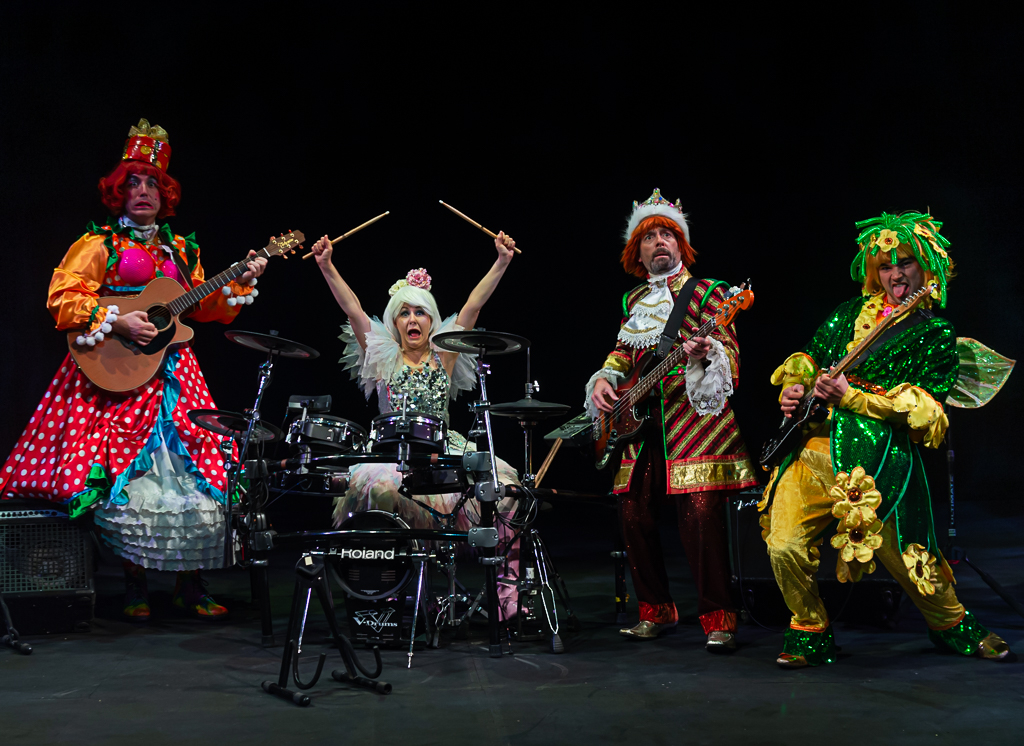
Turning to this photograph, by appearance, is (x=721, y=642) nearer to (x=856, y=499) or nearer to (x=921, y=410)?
(x=856, y=499)

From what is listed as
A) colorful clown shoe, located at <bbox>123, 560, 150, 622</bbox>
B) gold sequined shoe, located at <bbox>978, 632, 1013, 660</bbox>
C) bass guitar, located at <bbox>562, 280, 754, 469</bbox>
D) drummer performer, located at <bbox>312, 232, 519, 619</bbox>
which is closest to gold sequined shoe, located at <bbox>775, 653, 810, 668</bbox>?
gold sequined shoe, located at <bbox>978, 632, 1013, 660</bbox>

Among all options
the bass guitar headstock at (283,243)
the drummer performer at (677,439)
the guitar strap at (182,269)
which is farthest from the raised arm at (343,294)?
the drummer performer at (677,439)

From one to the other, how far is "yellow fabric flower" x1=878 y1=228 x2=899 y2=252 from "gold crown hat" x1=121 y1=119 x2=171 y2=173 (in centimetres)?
331

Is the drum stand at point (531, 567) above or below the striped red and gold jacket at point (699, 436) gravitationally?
below

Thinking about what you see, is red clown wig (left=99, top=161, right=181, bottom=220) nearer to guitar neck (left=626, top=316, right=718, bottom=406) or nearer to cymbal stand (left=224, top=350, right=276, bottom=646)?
cymbal stand (left=224, top=350, right=276, bottom=646)

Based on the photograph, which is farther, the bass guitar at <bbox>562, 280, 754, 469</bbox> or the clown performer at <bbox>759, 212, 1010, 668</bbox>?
the bass guitar at <bbox>562, 280, 754, 469</bbox>

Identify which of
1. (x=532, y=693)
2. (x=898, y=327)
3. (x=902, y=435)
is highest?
(x=898, y=327)

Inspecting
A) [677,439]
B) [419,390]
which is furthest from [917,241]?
[419,390]

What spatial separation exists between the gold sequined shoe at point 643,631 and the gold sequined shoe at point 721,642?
336 mm

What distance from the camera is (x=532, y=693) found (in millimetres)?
2988

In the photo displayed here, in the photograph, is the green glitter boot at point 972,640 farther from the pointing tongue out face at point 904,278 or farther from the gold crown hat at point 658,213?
the gold crown hat at point 658,213

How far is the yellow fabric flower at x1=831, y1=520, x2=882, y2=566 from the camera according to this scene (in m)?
3.15

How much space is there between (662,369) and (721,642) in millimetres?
1075

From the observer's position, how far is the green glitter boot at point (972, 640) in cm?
325
